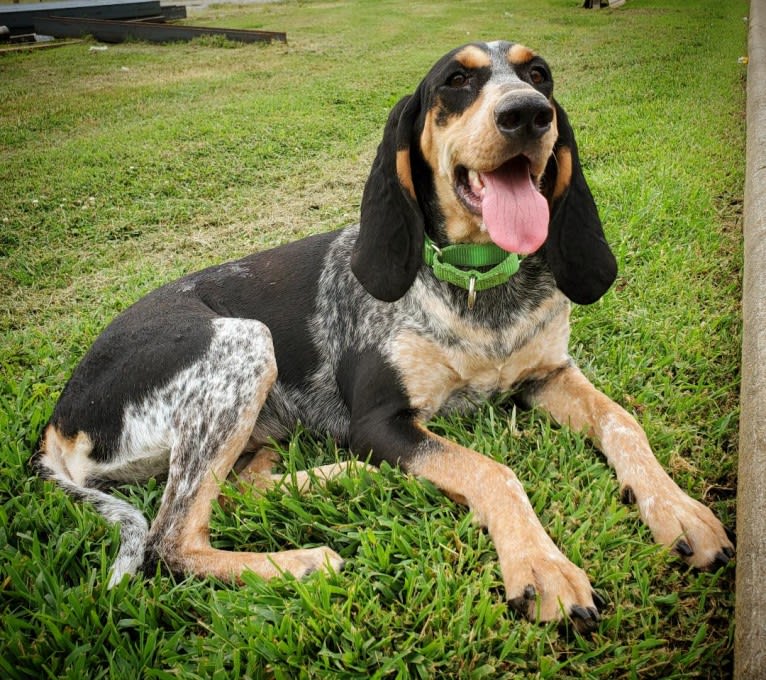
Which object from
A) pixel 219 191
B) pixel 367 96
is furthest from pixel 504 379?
pixel 367 96

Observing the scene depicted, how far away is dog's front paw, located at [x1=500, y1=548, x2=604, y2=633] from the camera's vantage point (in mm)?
2023

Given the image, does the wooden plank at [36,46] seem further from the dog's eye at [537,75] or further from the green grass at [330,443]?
the dog's eye at [537,75]

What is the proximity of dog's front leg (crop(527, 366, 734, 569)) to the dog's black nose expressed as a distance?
3.89 ft

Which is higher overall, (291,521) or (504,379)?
(504,379)

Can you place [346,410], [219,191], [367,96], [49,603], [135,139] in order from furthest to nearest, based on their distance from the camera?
1. [367,96]
2. [135,139]
3. [219,191]
4. [346,410]
5. [49,603]

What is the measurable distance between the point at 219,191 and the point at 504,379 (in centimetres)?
465

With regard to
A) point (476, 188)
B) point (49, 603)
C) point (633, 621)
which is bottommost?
point (49, 603)

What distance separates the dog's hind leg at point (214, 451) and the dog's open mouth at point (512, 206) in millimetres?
1180

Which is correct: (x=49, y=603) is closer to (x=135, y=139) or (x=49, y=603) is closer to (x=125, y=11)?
(x=135, y=139)

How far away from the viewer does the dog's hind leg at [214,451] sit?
243 centimetres

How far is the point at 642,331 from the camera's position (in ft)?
12.5

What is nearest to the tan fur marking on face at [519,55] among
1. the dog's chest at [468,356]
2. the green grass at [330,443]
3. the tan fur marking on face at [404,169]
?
the tan fur marking on face at [404,169]

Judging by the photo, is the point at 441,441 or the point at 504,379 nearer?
the point at 441,441

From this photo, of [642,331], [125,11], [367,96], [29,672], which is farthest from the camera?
[125,11]
